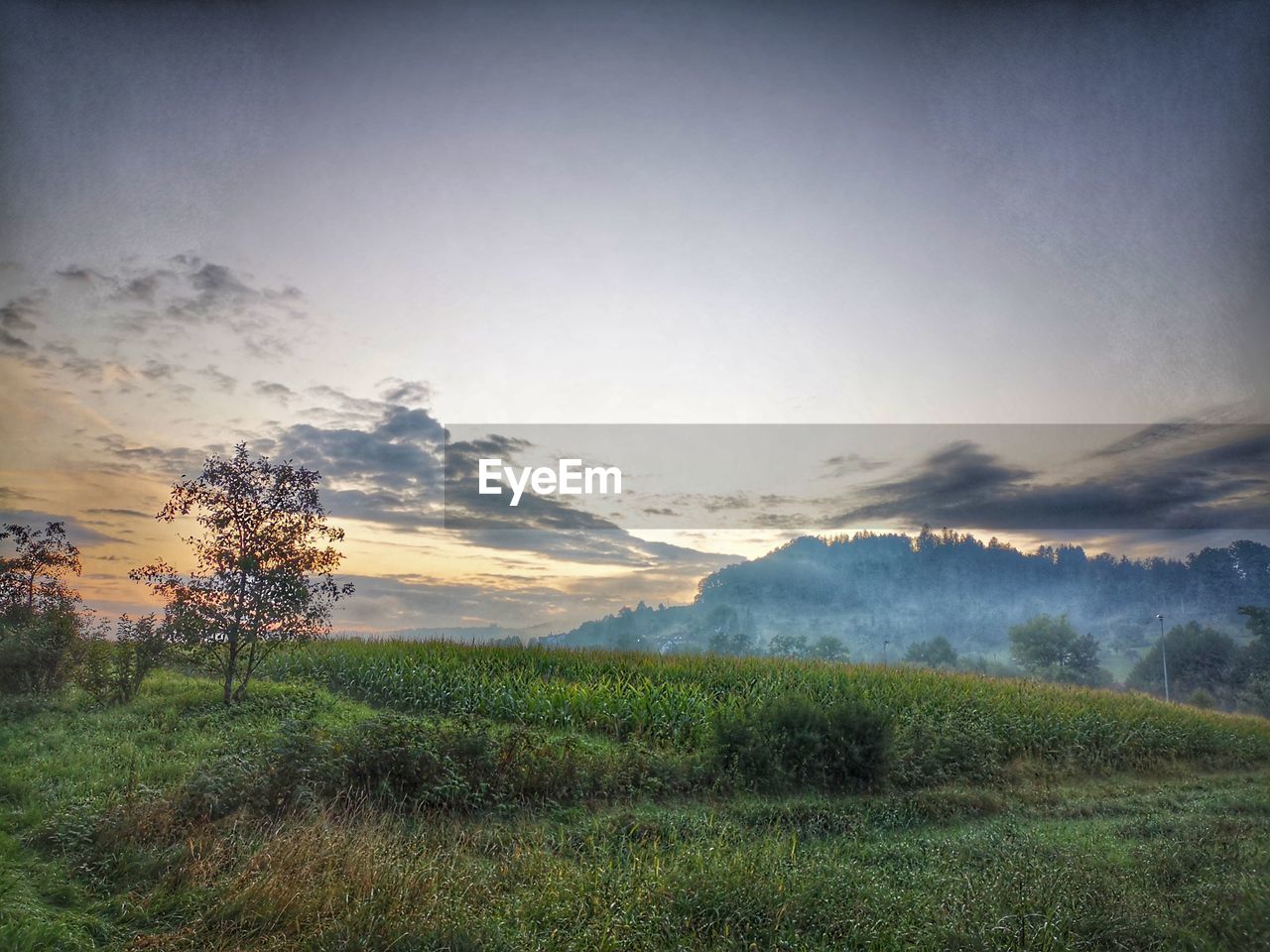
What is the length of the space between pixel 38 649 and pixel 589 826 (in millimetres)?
11150

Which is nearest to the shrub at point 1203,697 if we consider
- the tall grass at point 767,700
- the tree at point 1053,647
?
the tall grass at point 767,700

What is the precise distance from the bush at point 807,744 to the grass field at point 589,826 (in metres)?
0.30

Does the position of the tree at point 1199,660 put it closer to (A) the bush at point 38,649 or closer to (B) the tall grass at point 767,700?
(B) the tall grass at point 767,700

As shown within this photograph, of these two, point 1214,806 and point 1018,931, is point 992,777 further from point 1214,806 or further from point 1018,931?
point 1018,931

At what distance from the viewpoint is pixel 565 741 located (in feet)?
38.0

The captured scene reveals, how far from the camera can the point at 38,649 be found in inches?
539

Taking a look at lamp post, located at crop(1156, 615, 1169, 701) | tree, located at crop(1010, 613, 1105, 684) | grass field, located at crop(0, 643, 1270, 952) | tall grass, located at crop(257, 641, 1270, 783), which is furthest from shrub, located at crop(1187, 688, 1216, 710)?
tree, located at crop(1010, 613, 1105, 684)

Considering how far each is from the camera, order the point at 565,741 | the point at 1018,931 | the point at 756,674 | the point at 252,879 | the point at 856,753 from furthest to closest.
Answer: the point at 756,674 < the point at 856,753 < the point at 565,741 < the point at 252,879 < the point at 1018,931

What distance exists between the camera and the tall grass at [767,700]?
1443 cm

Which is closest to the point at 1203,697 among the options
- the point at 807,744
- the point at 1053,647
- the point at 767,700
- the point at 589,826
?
the point at 1053,647

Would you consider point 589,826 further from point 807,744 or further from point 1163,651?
point 1163,651

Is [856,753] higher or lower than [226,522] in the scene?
lower

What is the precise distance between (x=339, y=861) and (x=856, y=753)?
892cm

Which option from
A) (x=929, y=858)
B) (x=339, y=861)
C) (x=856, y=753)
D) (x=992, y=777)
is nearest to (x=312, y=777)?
(x=339, y=861)
